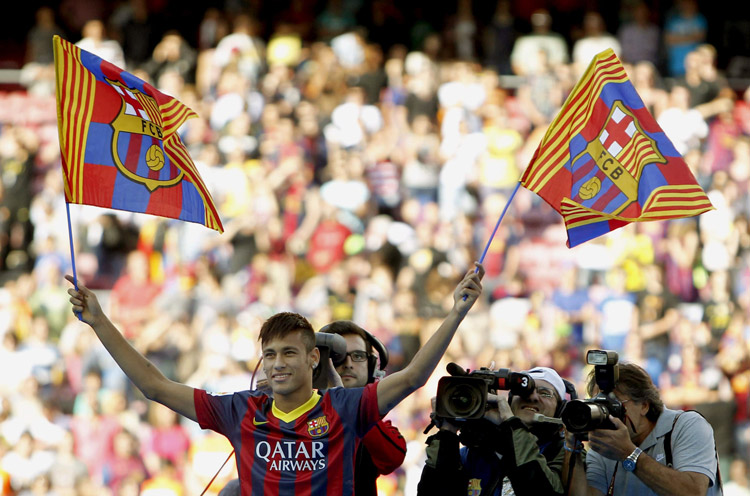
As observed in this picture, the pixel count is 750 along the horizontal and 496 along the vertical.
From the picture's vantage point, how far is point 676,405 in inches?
475

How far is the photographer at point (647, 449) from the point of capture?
4.73 m

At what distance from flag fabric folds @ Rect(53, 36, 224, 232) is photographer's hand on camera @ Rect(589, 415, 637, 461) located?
1786 millimetres

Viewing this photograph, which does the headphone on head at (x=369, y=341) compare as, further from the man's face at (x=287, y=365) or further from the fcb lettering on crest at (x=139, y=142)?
the fcb lettering on crest at (x=139, y=142)

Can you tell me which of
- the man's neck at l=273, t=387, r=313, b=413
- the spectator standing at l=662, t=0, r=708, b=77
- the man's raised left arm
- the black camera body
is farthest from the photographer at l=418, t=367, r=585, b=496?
the spectator standing at l=662, t=0, r=708, b=77

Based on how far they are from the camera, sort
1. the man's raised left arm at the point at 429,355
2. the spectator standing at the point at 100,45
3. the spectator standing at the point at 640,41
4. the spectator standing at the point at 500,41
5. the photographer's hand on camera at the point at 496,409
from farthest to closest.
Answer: the spectator standing at the point at 500,41 → the spectator standing at the point at 640,41 → the spectator standing at the point at 100,45 → the photographer's hand on camera at the point at 496,409 → the man's raised left arm at the point at 429,355

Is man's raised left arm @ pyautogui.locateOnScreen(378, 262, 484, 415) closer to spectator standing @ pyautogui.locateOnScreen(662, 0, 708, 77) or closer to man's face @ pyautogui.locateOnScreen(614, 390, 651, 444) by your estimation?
man's face @ pyautogui.locateOnScreen(614, 390, 651, 444)

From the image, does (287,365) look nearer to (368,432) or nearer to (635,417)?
(368,432)

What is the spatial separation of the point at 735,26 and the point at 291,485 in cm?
1486

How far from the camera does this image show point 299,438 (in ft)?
15.2

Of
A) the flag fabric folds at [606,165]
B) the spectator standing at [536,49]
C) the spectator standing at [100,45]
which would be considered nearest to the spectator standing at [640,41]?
the spectator standing at [536,49]

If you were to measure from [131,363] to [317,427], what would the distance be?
0.74m

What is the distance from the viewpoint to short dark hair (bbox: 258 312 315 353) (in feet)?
15.4

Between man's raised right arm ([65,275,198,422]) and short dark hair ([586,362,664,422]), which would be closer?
man's raised right arm ([65,275,198,422])

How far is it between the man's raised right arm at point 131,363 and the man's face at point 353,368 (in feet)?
2.81
